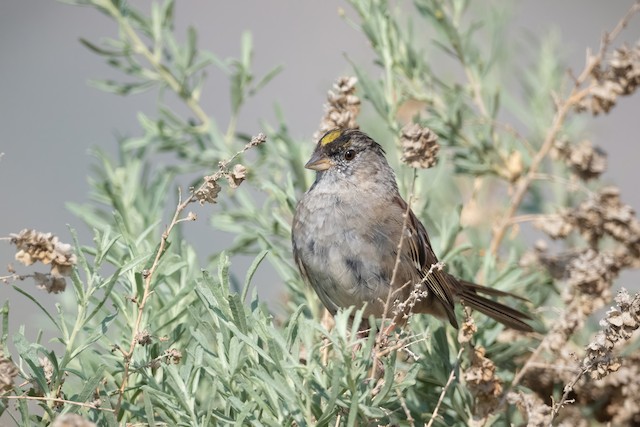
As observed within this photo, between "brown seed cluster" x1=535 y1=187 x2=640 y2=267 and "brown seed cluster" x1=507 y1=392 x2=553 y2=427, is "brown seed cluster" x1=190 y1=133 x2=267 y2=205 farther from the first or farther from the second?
"brown seed cluster" x1=535 y1=187 x2=640 y2=267

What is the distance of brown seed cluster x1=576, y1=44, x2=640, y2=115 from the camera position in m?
2.76

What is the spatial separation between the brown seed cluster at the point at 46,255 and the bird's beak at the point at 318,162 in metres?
1.41

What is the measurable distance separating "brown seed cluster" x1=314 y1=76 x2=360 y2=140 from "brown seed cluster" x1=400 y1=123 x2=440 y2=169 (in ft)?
1.10

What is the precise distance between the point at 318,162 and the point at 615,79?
1033mm

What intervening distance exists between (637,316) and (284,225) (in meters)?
1.43

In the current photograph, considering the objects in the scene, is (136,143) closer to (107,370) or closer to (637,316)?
(107,370)

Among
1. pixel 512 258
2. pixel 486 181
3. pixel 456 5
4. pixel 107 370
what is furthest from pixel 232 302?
pixel 486 181

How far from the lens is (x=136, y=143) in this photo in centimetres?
310

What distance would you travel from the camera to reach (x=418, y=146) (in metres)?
2.47

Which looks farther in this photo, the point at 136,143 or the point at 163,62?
the point at 163,62

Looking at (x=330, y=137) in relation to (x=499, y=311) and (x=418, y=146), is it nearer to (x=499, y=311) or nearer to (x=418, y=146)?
(x=418, y=146)

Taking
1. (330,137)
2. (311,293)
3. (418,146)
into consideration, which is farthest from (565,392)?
(330,137)

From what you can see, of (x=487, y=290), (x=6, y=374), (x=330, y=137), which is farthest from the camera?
(x=330, y=137)

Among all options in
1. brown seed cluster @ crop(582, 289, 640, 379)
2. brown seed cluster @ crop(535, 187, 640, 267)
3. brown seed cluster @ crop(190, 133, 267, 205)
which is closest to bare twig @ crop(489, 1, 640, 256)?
brown seed cluster @ crop(535, 187, 640, 267)
